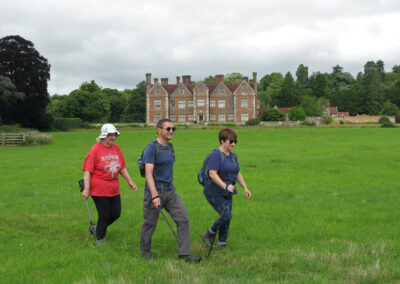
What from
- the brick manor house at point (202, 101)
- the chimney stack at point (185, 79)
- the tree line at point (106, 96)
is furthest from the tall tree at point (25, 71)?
the chimney stack at point (185, 79)

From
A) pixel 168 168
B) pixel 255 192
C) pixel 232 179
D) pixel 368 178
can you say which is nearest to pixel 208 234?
pixel 232 179

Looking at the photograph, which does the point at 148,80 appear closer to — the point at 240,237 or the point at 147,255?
the point at 240,237

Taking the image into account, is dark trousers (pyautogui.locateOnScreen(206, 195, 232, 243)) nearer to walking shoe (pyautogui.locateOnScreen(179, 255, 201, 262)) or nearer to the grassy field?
the grassy field

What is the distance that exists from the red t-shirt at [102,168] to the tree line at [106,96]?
38108 millimetres

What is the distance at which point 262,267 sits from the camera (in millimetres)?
5543

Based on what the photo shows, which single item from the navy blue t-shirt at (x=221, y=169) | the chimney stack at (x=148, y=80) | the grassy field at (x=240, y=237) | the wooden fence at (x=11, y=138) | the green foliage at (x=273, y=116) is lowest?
the grassy field at (x=240, y=237)

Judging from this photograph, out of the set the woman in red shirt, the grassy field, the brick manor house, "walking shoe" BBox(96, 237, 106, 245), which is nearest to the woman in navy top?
the grassy field

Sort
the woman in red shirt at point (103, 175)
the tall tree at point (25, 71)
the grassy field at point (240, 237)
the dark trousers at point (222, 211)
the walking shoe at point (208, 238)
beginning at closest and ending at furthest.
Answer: the grassy field at point (240, 237) → the dark trousers at point (222, 211) → the woman in red shirt at point (103, 175) → the walking shoe at point (208, 238) → the tall tree at point (25, 71)

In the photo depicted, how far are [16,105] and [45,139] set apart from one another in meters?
25.4

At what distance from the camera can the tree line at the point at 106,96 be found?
5941 cm

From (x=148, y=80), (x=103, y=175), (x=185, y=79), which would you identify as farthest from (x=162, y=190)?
(x=185, y=79)

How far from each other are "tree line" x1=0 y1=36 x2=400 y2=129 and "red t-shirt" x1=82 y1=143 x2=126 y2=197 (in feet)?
125

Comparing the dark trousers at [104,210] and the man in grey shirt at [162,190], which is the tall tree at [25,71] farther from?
the man in grey shirt at [162,190]

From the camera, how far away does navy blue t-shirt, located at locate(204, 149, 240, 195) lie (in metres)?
6.50
